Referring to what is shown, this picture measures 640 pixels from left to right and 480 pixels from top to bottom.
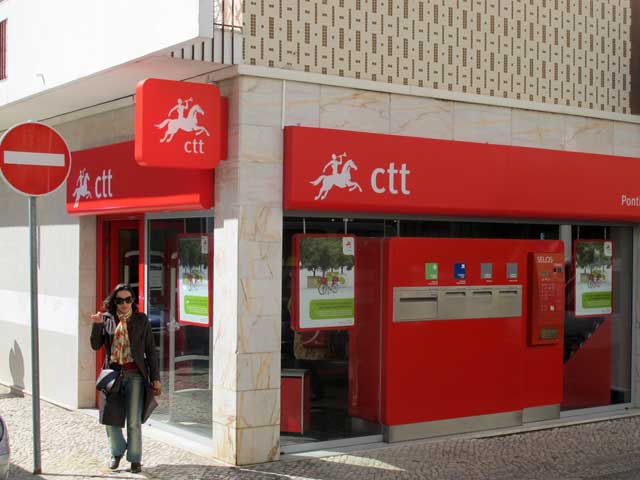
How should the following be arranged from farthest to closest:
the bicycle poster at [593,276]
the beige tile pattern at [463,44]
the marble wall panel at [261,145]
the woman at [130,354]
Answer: the bicycle poster at [593,276]
the beige tile pattern at [463,44]
the marble wall panel at [261,145]
the woman at [130,354]

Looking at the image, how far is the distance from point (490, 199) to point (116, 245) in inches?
165

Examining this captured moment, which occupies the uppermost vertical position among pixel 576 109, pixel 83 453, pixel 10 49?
pixel 10 49

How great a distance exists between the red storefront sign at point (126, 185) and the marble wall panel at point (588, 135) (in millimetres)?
Answer: 4239

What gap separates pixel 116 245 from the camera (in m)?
10.9

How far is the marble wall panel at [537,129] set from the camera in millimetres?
10086

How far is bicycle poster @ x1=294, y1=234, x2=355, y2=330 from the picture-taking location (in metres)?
8.78

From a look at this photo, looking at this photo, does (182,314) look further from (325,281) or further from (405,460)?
(405,460)

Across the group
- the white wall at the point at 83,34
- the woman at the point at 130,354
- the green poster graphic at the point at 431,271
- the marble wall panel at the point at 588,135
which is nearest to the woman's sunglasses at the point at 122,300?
the woman at the point at 130,354

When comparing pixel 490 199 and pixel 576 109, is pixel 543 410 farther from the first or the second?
pixel 576 109

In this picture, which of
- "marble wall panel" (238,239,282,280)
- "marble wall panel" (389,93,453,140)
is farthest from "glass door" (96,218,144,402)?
"marble wall panel" (389,93,453,140)

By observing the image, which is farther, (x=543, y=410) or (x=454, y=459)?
(x=543, y=410)

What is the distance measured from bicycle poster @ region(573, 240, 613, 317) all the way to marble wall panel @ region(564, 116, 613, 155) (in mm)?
1042

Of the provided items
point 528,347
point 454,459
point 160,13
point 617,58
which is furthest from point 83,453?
point 617,58

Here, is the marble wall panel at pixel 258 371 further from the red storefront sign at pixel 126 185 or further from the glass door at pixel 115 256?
the glass door at pixel 115 256
